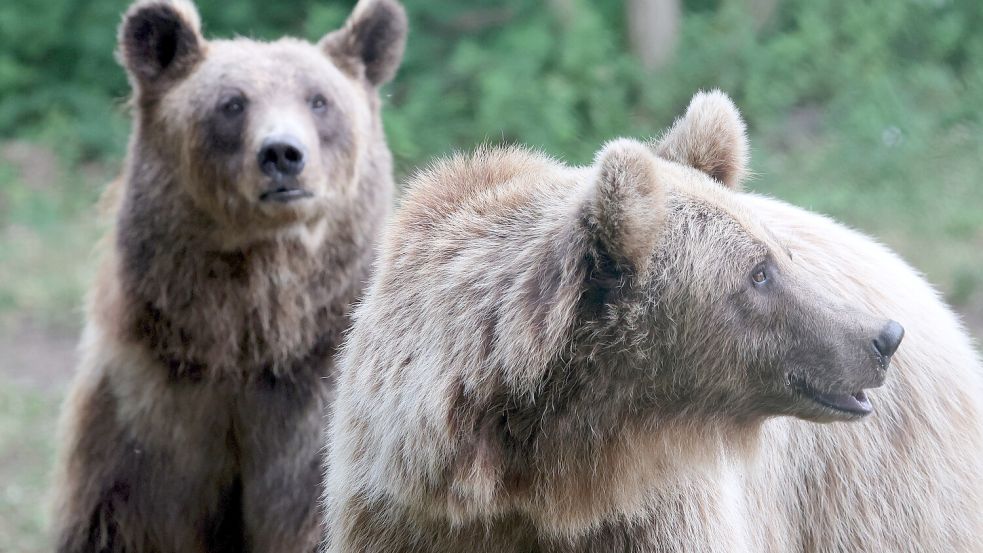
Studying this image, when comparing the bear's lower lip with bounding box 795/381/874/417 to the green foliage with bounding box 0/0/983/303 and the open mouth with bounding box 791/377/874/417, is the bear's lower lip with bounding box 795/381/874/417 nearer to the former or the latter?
the open mouth with bounding box 791/377/874/417

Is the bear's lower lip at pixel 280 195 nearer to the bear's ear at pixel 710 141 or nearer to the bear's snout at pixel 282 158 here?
the bear's snout at pixel 282 158

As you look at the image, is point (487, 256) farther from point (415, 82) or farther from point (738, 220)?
point (415, 82)

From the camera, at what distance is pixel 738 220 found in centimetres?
372

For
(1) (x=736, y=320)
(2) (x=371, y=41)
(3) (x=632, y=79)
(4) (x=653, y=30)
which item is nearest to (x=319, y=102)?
(2) (x=371, y=41)

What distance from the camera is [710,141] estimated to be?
13.3 ft

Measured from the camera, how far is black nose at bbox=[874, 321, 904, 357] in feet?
11.8

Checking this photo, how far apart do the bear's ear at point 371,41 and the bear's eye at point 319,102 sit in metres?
0.43

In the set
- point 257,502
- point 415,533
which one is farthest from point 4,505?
point 415,533

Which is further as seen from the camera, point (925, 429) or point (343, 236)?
point (343, 236)

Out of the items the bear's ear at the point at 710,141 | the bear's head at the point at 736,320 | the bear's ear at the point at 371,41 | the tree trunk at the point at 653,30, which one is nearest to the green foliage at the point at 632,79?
the tree trunk at the point at 653,30

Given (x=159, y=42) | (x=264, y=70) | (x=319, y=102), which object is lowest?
(x=319, y=102)

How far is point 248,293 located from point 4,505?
8.13 ft

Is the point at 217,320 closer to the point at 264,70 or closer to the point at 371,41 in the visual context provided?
the point at 264,70

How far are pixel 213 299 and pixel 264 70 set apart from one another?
998 millimetres
